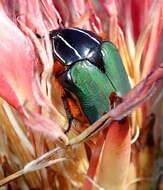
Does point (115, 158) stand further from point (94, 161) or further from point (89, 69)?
point (89, 69)

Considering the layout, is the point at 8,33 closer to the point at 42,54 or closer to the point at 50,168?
the point at 42,54

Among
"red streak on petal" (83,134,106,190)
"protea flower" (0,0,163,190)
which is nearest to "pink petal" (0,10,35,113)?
"protea flower" (0,0,163,190)

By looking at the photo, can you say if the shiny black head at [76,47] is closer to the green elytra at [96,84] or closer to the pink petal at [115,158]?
the green elytra at [96,84]

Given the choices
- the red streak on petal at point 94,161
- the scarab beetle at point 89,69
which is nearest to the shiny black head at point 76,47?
the scarab beetle at point 89,69

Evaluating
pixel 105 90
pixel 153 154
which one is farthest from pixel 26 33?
pixel 153 154

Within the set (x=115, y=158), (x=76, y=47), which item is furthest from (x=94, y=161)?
(x=76, y=47)

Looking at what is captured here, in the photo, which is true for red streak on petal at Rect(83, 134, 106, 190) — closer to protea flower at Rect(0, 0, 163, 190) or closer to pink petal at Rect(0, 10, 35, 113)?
protea flower at Rect(0, 0, 163, 190)
